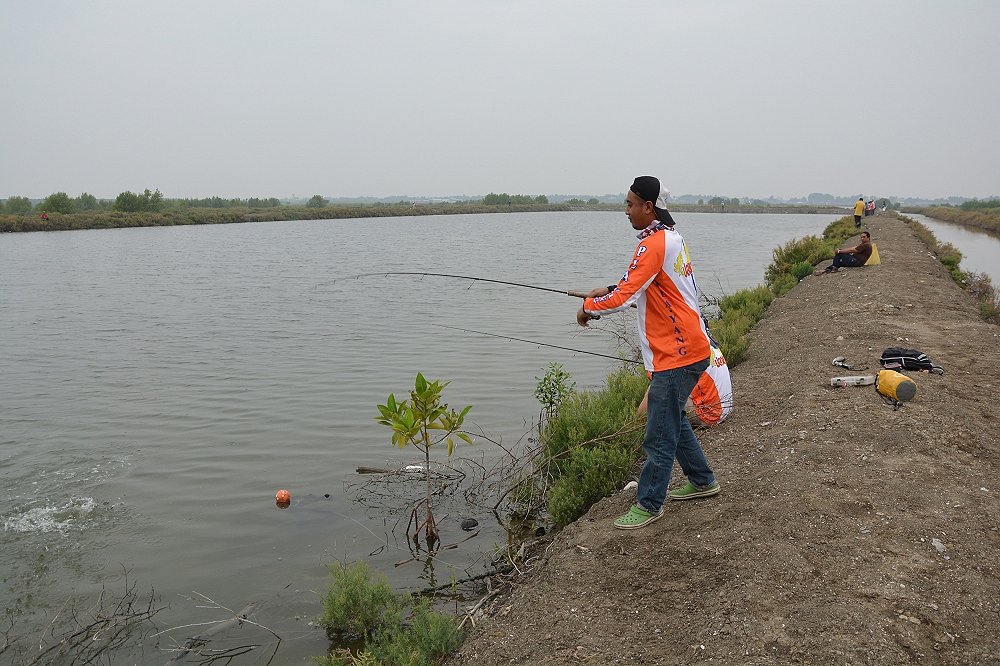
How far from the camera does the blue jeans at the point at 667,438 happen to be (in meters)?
4.14

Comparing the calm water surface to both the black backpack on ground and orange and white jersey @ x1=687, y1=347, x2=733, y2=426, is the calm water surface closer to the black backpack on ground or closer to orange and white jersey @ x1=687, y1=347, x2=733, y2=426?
orange and white jersey @ x1=687, y1=347, x2=733, y2=426

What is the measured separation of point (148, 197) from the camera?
217 feet

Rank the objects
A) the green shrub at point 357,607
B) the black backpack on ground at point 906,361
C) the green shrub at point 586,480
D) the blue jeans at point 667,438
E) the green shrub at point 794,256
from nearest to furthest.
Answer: the blue jeans at point 667,438 → the green shrub at point 357,607 → the green shrub at point 586,480 → the black backpack on ground at point 906,361 → the green shrub at point 794,256

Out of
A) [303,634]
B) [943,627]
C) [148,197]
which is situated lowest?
[303,634]

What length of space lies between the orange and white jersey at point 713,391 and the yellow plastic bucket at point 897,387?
1390 millimetres

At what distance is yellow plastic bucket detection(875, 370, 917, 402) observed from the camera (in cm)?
→ 584

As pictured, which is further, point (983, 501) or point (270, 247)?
point (270, 247)

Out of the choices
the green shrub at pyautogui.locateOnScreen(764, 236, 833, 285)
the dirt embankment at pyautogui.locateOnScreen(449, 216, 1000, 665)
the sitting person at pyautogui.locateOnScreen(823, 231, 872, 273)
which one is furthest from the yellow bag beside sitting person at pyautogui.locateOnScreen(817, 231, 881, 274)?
the dirt embankment at pyautogui.locateOnScreen(449, 216, 1000, 665)

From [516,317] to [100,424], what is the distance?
371 inches

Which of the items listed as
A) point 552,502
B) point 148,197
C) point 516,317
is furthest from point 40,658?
point 148,197

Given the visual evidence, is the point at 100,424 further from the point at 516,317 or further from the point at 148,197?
the point at 148,197

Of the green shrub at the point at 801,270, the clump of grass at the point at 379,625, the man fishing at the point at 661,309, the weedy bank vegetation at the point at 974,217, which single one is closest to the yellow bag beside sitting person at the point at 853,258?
the green shrub at the point at 801,270

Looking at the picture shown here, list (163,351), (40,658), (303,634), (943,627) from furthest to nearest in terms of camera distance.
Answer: (163,351) → (303,634) → (40,658) → (943,627)

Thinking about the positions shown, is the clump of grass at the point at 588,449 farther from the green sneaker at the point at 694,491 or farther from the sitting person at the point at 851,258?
the sitting person at the point at 851,258
